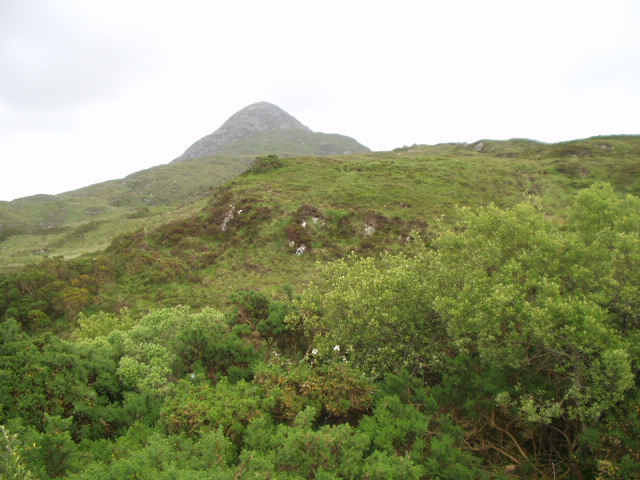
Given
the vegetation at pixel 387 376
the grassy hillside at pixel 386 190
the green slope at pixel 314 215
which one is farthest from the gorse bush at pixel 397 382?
the grassy hillside at pixel 386 190

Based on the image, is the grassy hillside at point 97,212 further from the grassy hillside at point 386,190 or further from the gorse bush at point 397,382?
the gorse bush at point 397,382

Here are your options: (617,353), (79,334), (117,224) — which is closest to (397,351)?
(617,353)

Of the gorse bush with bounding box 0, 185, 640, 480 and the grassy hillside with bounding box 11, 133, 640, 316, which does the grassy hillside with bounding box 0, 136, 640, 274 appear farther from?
the gorse bush with bounding box 0, 185, 640, 480

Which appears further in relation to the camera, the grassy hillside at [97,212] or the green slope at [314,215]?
the grassy hillside at [97,212]

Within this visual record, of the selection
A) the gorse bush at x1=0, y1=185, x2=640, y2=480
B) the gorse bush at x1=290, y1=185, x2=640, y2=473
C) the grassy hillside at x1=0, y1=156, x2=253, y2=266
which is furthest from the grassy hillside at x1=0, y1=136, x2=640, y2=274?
the gorse bush at x1=290, y1=185, x2=640, y2=473

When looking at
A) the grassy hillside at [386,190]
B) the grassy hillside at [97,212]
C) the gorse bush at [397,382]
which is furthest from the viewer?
the grassy hillside at [97,212]

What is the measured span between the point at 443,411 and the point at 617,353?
242 inches

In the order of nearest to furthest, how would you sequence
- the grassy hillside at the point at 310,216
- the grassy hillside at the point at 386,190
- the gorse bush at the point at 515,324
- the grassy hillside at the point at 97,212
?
the gorse bush at the point at 515,324 < the grassy hillside at the point at 310,216 < the grassy hillside at the point at 386,190 < the grassy hillside at the point at 97,212

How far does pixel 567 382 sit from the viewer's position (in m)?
12.5

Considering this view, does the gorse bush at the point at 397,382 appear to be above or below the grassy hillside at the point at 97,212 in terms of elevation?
below

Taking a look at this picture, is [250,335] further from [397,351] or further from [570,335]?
[570,335]

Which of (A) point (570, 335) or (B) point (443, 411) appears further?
(B) point (443, 411)

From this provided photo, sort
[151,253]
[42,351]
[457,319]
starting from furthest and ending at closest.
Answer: [151,253]
[42,351]
[457,319]

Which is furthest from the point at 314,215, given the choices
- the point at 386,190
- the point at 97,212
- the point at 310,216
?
the point at 97,212
